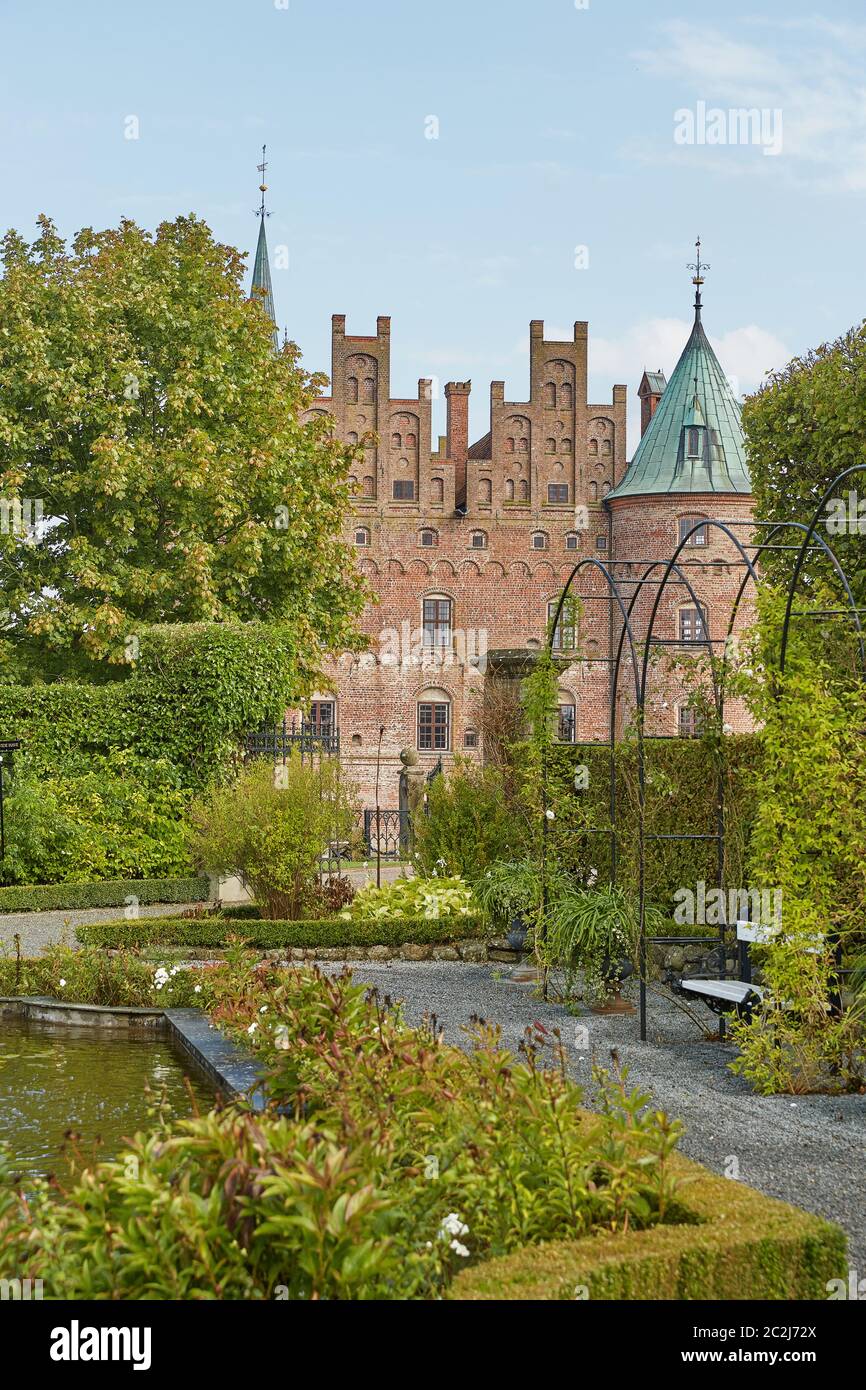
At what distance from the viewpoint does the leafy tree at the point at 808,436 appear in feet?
58.5

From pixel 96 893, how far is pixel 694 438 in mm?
24671

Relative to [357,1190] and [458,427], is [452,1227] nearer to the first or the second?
[357,1190]

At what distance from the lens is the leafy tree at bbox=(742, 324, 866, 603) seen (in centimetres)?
1783

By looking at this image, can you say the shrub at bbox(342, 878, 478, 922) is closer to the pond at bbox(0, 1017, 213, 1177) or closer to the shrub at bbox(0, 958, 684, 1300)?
the pond at bbox(0, 1017, 213, 1177)

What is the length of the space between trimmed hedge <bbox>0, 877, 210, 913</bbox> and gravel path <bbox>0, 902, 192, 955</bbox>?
0.09 meters

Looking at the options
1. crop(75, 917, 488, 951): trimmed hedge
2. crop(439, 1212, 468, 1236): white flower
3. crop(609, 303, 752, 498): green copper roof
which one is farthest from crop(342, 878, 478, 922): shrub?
crop(609, 303, 752, 498): green copper roof

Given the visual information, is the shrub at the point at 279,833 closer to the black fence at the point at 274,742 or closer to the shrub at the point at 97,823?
the shrub at the point at 97,823

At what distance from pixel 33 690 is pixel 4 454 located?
148 inches

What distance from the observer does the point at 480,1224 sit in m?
3.71

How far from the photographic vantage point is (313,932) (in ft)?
36.8

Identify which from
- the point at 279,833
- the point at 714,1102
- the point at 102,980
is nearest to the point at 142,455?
the point at 279,833

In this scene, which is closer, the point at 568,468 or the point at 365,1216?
the point at 365,1216
